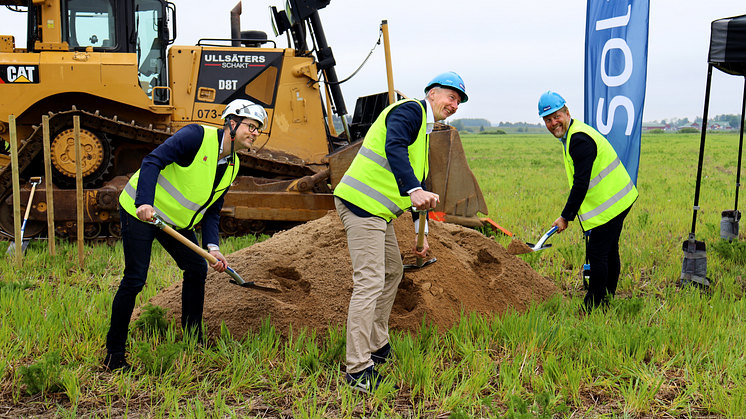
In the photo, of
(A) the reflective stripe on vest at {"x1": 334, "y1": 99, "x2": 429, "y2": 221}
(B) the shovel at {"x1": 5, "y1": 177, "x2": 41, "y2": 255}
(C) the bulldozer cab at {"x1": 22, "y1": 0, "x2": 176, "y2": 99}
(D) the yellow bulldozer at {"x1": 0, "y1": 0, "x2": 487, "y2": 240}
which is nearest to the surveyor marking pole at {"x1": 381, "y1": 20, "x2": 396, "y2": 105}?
(D) the yellow bulldozer at {"x1": 0, "y1": 0, "x2": 487, "y2": 240}

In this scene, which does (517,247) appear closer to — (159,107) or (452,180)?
(452,180)

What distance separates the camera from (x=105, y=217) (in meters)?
7.68

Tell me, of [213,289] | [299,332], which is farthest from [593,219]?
[213,289]

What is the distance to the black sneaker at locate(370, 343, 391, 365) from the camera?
3.77 m

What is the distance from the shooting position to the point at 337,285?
4617mm

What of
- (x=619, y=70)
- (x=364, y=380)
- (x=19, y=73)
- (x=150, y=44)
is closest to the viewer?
(x=364, y=380)

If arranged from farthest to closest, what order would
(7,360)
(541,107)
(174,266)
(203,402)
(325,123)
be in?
(325,123)
(174,266)
(541,107)
(7,360)
(203,402)

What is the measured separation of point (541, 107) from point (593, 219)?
1008mm

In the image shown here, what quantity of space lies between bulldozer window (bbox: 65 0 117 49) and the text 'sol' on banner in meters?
6.04

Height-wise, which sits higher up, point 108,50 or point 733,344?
point 108,50

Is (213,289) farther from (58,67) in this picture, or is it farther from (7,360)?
(58,67)

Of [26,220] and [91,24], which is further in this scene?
[91,24]

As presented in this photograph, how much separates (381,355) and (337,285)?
94 cm

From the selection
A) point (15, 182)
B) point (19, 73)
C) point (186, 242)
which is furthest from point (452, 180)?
point (19, 73)
